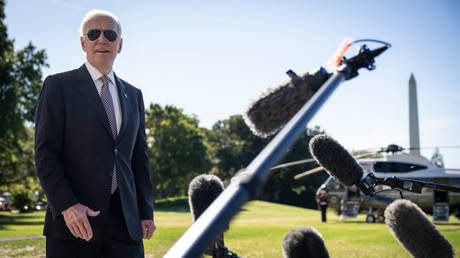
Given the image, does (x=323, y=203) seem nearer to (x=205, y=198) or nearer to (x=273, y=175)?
(x=205, y=198)

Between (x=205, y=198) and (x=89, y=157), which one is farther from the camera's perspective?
(x=89, y=157)

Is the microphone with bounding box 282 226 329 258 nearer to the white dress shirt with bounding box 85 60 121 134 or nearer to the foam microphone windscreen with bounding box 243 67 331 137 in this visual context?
the foam microphone windscreen with bounding box 243 67 331 137

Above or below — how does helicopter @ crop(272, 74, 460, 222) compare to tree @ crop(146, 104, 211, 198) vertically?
below

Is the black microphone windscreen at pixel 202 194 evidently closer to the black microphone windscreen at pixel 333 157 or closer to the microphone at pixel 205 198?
the microphone at pixel 205 198

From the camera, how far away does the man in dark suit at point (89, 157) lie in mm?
2197

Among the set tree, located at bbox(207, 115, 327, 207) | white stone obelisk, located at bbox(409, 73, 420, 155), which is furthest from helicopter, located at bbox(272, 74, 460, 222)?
tree, located at bbox(207, 115, 327, 207)

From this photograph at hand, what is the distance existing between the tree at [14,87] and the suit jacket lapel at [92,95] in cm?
2803

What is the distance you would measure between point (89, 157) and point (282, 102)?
1.36 m

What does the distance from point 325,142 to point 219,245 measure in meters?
0.80

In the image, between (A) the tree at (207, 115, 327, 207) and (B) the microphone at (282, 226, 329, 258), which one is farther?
(A) the tree at (207, 115, 327, 207)

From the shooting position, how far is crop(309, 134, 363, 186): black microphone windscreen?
174 centimetres

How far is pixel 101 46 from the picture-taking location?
229cm

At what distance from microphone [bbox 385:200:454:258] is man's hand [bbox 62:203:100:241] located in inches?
55.2

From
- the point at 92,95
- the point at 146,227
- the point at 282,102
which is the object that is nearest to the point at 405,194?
the point at 146,227
